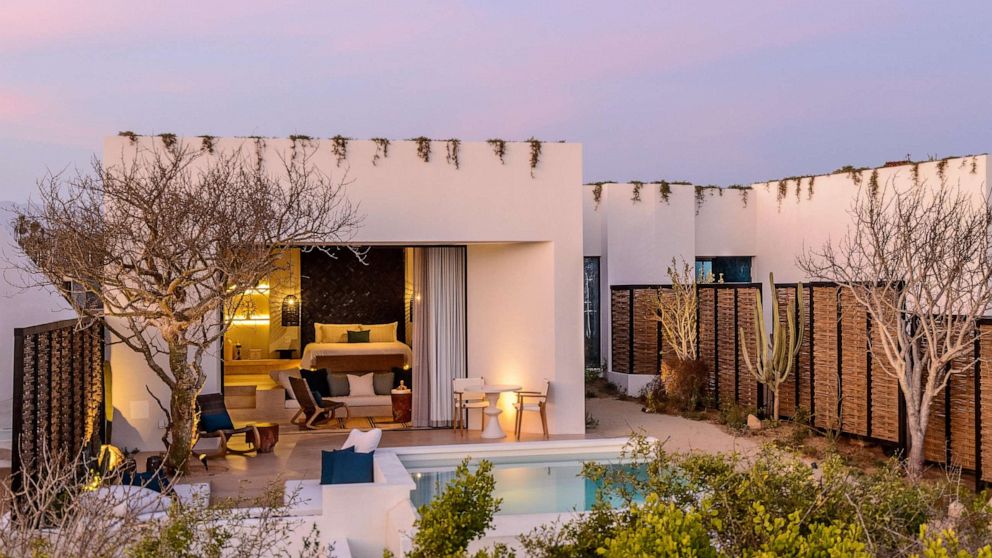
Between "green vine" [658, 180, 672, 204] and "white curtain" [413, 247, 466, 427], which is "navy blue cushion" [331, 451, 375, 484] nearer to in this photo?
"white curtain" [413, 247, 466, 427]

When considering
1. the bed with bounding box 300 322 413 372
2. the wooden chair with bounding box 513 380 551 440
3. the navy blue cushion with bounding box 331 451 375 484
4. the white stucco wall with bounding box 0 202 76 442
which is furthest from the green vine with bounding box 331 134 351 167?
the bed with bounding box 300 322 413 372

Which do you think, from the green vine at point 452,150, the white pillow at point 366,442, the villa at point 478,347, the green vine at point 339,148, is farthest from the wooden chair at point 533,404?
the green vine at point 339,148

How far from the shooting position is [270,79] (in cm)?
1656

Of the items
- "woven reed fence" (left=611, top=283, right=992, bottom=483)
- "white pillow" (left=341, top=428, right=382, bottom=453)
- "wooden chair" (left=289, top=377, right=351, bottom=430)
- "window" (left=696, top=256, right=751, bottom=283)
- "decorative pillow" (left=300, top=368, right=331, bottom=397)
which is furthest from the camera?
"window" (left=696, top=256, right=751, bottom=283)

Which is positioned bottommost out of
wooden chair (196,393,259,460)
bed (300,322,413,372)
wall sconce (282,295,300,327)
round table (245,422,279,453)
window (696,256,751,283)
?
round table (245,422,279,453)

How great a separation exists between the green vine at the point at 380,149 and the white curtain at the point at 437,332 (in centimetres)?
230

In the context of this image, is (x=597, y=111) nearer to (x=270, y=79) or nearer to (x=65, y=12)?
(x=270, y=79)

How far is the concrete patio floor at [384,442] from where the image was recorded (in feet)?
35.8

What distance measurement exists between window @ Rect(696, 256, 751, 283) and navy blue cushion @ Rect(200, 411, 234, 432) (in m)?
11.6

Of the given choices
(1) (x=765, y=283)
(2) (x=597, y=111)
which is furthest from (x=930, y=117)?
(2) (x=597, y=111)

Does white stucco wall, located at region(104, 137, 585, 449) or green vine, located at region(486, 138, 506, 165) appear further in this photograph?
green vine, located at region(486, 138, 506, 165)

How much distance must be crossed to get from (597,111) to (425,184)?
1037cm

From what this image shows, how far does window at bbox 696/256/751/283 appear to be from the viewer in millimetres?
20547

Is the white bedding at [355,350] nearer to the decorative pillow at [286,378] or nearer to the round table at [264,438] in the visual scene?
the decorative pillow at [286,378]
